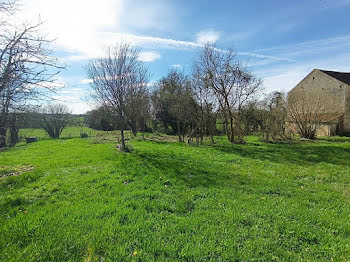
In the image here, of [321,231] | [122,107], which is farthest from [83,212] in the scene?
[122,107]

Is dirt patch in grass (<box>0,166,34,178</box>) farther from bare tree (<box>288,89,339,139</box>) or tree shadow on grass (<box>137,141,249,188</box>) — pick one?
bare tree (<box>288,89,339,139</box>)

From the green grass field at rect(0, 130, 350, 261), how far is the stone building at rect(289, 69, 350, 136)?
17.7 m

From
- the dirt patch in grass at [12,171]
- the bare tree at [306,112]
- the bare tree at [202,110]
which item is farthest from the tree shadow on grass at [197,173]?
the bare tree at [306,112]

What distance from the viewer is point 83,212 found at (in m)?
3.23

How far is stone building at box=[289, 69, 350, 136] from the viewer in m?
19.4

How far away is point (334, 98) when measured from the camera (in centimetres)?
2058

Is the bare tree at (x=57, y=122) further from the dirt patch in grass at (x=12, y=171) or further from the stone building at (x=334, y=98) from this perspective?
the stone building at (x=334, y=98)

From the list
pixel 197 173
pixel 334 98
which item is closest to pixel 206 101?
pixel 197 173

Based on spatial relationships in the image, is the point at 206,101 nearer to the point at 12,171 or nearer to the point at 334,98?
the point at 12,171

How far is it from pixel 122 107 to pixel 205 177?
7.16 m

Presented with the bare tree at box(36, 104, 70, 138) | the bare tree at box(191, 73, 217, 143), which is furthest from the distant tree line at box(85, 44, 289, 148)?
the bare tree at box(36, 104, 70, 138)

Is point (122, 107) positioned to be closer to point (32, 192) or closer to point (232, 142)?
point (32, 192)

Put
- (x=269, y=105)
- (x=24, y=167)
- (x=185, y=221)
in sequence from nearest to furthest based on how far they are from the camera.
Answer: (x=185, y=221), (x=24, y=167), (x=269, y=105)

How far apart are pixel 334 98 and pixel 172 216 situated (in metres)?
26.2
